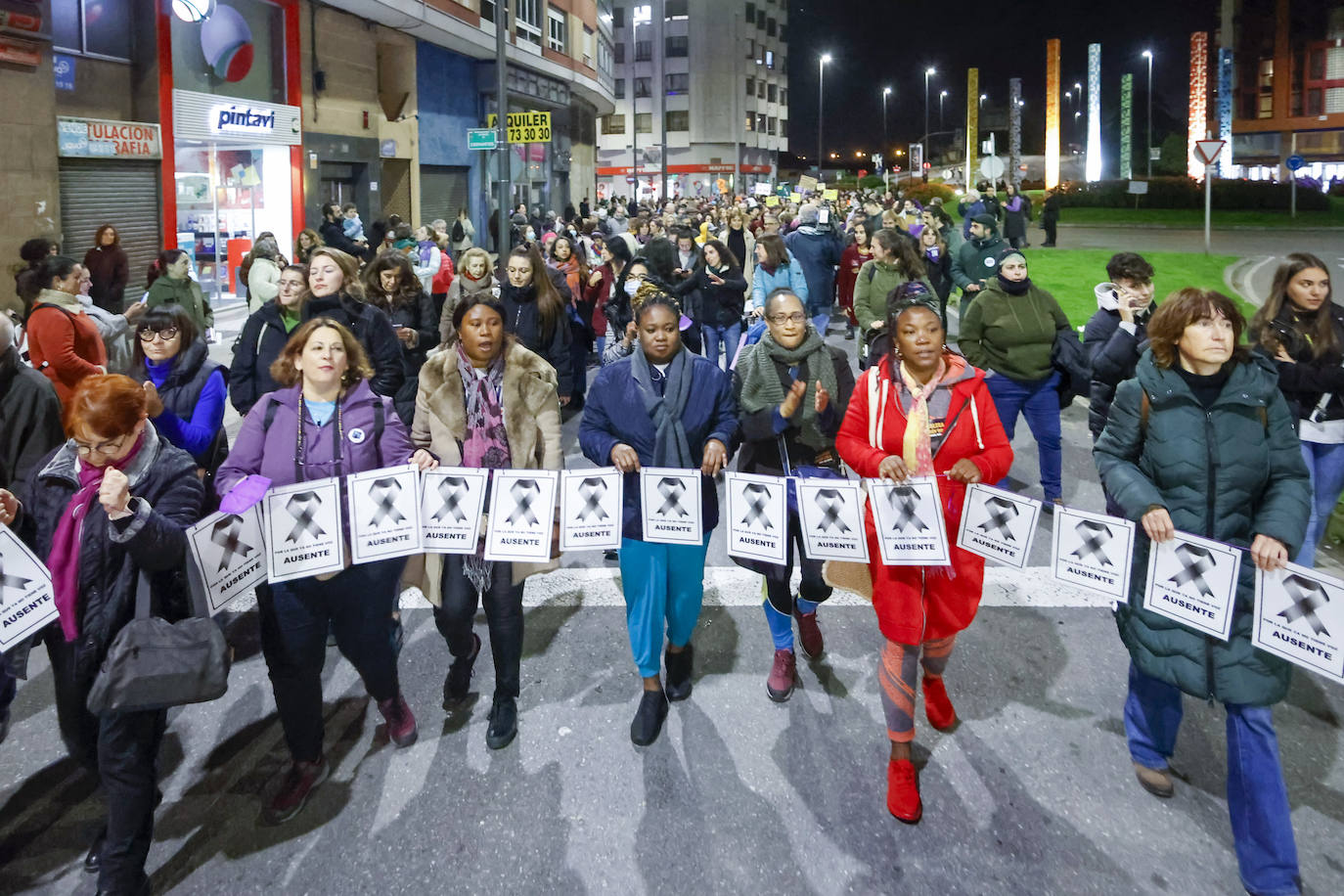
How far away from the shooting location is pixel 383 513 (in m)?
4.12

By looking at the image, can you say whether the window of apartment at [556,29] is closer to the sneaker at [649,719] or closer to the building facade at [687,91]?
the sneaker at [649,719]

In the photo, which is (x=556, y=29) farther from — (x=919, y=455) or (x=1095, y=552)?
(x=1095, y=552)

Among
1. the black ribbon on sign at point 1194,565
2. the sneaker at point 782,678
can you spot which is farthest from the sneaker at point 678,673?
the black ribbon on sign at point 1194,565

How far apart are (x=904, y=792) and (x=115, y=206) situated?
1777 centimetres

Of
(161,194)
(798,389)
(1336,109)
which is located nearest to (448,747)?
(798,389)

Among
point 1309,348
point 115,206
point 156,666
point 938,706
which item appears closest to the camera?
point 156,666

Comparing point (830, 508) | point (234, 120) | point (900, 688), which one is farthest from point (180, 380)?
point (234, 120)

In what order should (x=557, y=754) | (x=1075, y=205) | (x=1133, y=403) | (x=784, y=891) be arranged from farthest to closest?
(x=1075, y=205) → (x=557, y=754) → (x=1133, y=403) → (x=784, y=891)

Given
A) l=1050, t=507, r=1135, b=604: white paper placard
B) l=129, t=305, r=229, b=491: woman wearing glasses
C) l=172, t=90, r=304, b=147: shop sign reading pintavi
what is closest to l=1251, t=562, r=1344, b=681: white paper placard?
l=1050, t=507, r=1135, b=604: white paper placard

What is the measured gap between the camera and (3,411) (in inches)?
176

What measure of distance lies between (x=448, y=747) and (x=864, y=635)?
2372mm

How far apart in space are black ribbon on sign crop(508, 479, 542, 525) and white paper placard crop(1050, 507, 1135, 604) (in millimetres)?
2085

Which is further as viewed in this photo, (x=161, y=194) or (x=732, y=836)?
(x=161, y=194)

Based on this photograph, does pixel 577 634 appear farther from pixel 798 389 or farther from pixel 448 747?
pixel 798 389
